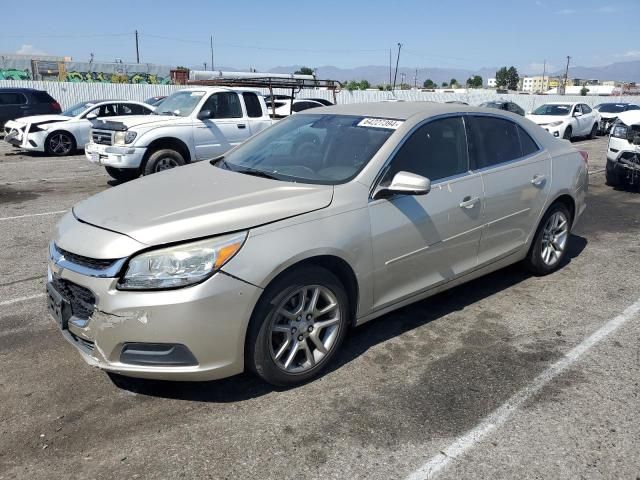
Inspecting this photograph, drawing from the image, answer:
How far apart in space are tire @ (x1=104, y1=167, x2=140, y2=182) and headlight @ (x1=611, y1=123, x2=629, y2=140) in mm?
8312

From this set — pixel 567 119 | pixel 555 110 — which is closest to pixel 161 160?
pixel 567 119

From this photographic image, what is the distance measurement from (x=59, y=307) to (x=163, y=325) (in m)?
0.74

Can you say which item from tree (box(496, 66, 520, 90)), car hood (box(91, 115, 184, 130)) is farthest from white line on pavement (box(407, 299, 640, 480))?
tree (box(496, 66, 520, 90))

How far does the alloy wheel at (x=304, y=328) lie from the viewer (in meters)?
3.29

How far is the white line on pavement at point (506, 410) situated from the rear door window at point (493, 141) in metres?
1.53

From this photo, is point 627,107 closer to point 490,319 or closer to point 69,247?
point 490,319

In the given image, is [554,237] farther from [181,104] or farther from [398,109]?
[181,104]

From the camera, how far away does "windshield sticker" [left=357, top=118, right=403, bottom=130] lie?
3.99m

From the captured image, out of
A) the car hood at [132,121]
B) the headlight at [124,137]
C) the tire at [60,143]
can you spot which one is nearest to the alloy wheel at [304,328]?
the headlight at [124,137]

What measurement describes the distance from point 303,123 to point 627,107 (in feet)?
83.7

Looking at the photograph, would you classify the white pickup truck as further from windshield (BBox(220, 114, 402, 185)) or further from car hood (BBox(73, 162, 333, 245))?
car hood (BBox(73, 162, 333, 245))

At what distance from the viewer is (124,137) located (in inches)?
376

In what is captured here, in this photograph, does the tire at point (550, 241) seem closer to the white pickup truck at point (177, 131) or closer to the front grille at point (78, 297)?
the front grille at point (78, 297)

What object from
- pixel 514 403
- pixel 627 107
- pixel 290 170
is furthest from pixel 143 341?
pixel 627 107
